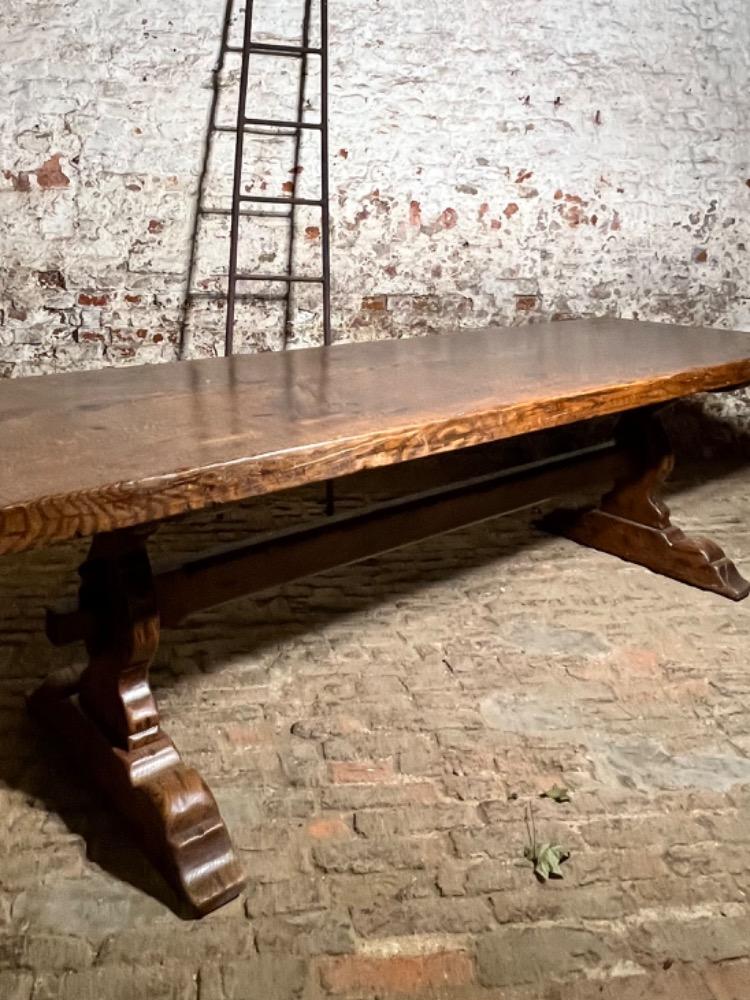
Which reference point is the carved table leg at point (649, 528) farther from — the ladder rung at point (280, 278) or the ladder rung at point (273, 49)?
the ladder rung at point (273, 49)

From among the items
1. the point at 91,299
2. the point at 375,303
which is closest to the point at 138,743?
the point at 91,299

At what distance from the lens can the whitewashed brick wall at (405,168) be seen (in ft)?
10.6

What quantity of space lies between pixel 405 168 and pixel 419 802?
2.69m

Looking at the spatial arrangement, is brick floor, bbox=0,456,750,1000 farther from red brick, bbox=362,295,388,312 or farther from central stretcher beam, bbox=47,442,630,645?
red brick, bbox=362,295,388,312

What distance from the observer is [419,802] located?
174cm

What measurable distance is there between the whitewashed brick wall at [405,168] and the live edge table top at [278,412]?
1.15 meters

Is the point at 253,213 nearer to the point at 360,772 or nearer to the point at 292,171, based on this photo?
the point at 292,171

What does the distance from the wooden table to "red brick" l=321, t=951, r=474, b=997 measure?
0.24m

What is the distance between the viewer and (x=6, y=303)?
10.8 feet

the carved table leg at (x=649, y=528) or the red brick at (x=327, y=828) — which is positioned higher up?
the carved table leg at (x=649, y=528)

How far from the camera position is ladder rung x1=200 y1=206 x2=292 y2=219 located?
3412 millimetres

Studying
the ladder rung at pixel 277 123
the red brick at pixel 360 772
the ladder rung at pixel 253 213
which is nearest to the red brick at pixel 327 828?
the red brick at pixel 360 772

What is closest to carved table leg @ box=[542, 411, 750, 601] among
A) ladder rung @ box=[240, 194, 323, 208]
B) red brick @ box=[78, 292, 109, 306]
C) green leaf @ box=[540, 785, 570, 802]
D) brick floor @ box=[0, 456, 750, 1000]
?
brick floor @ box=[0, 456, 750, 1000]

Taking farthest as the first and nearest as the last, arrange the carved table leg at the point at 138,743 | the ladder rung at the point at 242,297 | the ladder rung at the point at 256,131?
1. the ladder rung at the point at 242,297
2. the ladder rung at the point at 256,131
3. the carved table leg at the point at 138,743
